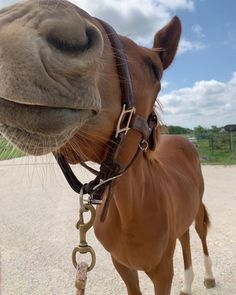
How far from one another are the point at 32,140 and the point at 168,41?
4.92ft

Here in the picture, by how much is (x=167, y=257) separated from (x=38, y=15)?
2.00 metres

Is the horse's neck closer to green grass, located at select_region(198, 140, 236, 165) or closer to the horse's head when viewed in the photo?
the horse's head

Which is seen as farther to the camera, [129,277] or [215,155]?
[215,155]

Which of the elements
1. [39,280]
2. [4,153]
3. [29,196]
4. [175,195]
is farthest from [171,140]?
[29,196]

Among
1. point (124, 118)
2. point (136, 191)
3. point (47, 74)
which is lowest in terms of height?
point (136, 191)

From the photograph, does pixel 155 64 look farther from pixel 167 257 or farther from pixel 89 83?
pixel 167 257

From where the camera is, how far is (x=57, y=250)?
496 centimetres

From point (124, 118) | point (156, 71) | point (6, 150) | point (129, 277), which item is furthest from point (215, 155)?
point (6, 150)

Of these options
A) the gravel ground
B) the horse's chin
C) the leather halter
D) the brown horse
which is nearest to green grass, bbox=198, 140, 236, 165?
the gravel ground

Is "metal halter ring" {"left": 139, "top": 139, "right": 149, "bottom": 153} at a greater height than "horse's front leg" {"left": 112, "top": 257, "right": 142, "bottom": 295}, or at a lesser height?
greater

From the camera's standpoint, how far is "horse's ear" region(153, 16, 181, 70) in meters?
2.33

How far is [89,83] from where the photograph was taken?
132cm

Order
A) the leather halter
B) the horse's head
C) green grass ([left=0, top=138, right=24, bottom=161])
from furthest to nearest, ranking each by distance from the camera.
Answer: the leather halter, green grass ([left=0, top=138, right=24, bottom=161]), the horse's head

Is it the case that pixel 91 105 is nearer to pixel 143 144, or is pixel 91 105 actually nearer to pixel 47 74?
pixel 47 74
